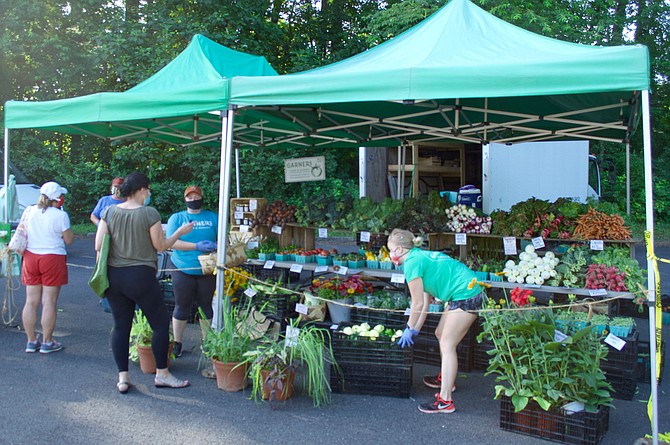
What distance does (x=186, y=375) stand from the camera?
17.7ft

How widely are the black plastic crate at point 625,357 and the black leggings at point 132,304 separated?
372 centimetres

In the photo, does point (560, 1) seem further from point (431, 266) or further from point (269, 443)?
point (269, 443)

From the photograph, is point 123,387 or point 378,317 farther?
point 378,317

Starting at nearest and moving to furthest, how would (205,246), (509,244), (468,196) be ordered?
1. (205,246)
2. (509,244)
3. (468,196)

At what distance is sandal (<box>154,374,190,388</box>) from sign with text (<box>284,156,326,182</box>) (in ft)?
13.7

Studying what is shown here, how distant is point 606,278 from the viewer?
5516mm

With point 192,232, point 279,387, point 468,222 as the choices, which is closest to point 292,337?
point 279,387

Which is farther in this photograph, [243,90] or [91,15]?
[91,15]

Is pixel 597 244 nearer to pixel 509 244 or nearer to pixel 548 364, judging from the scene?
pixel 509 244

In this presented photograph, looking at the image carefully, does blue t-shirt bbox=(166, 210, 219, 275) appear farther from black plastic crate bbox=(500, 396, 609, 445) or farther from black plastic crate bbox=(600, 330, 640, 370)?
Answer: black plastic crate bbox=(600, 330, 640, 370)

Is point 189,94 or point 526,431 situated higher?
point 189,94

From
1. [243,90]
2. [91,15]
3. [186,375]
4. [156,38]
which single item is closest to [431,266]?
[243,90]

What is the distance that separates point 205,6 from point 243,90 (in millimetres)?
14273

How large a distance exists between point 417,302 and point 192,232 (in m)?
2.45
